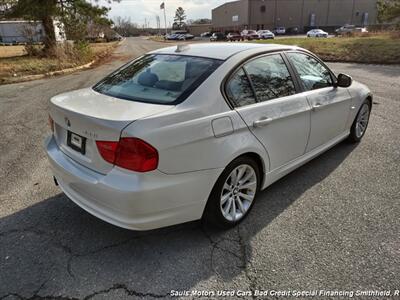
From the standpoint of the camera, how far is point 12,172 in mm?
4090

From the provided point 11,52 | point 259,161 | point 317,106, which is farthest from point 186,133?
point 11,52

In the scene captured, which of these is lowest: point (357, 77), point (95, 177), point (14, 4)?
point (357, 77)

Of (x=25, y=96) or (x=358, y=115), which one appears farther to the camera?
(x=25, y=96)

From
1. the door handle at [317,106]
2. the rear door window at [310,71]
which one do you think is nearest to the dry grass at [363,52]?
the rear door window at [310,71]

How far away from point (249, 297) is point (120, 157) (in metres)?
1.32

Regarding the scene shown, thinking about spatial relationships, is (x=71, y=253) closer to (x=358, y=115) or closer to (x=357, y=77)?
(x=358, y=115)

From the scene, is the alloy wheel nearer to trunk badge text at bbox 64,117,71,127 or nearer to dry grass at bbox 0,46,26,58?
trunk badge text at bbox 64,117,71,127

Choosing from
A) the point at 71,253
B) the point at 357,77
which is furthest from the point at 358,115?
the point at 357,77

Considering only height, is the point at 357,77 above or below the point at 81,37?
below

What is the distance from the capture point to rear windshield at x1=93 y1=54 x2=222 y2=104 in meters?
2.62

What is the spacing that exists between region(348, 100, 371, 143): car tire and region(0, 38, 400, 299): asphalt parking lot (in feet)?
2.64

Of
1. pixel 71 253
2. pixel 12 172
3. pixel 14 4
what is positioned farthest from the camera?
pixel 14 4

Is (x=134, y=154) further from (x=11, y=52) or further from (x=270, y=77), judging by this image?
(x=11, y=52)

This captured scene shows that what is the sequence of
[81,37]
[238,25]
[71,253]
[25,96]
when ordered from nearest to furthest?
[71,253] < [25,96] < [81,37] < [238,25]
